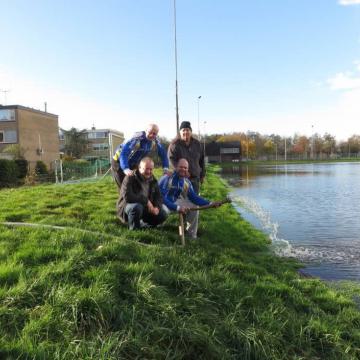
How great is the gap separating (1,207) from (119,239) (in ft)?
13.9

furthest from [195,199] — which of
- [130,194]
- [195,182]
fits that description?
[130,194]

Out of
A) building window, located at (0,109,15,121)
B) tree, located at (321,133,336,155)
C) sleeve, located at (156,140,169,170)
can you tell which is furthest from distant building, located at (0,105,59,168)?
tree, located at (321,133,336,155)

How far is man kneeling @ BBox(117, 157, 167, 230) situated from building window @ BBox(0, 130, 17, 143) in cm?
4694

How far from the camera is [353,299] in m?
6.18

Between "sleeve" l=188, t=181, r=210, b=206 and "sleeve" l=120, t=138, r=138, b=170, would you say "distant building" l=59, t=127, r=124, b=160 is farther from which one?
"sleeve" l=188, t=181, r=210, b=206

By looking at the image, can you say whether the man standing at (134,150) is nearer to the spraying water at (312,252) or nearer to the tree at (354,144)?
the spraying water at (312,252)

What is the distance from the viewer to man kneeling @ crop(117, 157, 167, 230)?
6762 mm

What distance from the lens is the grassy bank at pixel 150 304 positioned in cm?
347

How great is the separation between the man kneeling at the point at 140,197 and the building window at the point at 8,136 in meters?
46.9

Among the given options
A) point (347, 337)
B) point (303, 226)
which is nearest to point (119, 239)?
point (347, 337)

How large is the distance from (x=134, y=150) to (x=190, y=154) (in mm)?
1228

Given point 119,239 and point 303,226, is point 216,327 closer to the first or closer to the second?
point 119,239

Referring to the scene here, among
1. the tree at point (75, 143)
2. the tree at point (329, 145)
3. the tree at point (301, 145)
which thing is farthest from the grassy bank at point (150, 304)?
the tree at point (329, 145)

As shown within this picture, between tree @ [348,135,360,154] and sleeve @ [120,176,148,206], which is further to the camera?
tree @ [348,135,360,154]
